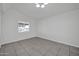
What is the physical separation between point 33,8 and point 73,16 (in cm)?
206

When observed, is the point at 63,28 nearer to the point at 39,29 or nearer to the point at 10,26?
the point at 39,29

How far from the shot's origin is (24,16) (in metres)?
2.88

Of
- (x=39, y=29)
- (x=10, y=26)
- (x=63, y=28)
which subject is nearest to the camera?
(x=39, y=29)

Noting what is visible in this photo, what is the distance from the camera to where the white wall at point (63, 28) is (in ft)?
10.3

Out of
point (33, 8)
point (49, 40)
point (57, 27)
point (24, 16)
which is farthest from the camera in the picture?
point (57, 27)

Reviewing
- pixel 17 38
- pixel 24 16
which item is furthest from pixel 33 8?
pixel 17 38

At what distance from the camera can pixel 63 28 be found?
140 inches

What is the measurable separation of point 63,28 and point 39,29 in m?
1.46

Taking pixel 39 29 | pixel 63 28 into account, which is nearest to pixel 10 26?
pixel 39 29

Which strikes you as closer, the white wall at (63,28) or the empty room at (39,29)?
the empty room at (39,29)

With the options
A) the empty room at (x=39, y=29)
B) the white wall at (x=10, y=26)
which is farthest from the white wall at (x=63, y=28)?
the white wall at (x=10, y=26)

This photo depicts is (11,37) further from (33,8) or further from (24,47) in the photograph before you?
(33,8)

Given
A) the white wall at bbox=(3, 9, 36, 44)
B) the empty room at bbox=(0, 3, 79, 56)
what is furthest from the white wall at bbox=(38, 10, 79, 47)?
the white wall at bbox=(3, 9, 36, 44)

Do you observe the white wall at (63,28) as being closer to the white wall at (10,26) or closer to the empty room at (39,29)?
the empty room at (39,29)
